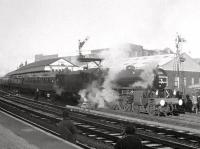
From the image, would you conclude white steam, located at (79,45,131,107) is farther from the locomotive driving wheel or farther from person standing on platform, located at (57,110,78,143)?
person standing on platform, located at (57,110,78,143)

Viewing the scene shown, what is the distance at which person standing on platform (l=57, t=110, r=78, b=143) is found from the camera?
902cm

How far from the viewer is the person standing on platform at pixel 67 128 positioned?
29.6ft

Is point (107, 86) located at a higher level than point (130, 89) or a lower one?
higher

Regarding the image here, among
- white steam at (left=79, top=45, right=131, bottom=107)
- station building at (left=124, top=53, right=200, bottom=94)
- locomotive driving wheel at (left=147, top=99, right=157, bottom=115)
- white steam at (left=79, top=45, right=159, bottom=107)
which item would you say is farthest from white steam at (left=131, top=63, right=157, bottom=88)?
station building at (left=124, top=53, right=200, bottom=94)

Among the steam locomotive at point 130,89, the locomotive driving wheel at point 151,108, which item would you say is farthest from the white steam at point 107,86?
the locomotive driving wheel at point 151,108

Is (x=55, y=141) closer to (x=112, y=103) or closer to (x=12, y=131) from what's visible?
(x=12, y=131)

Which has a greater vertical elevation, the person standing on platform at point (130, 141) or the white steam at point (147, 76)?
the white steam at point (147, 76)

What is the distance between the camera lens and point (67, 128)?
9.09m

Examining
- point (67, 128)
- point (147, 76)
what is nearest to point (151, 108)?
point (147, 76)

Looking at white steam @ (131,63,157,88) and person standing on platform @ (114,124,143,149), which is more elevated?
white steam @ (131,63,157,88)

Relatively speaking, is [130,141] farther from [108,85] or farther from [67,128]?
[108,85]

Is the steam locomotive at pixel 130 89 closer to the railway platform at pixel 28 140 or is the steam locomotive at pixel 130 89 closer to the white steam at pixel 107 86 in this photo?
the white steam at pixel 107 86

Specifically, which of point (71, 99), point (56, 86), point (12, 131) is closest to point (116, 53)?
point (71, 99)

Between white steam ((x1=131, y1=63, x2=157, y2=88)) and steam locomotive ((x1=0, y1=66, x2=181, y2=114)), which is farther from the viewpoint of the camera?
white steam ((x1=131, y1=63, x2=157, y2=88))
